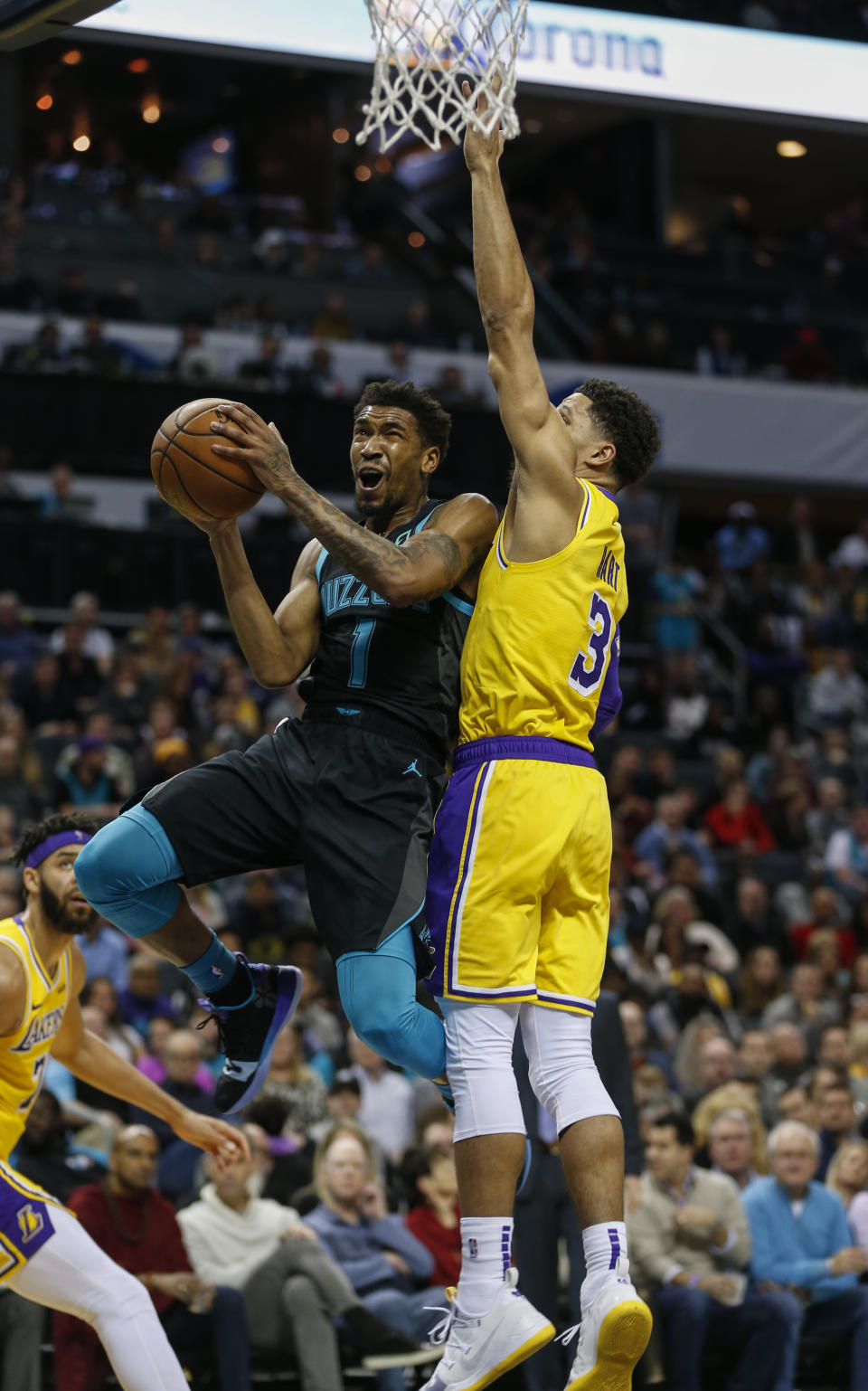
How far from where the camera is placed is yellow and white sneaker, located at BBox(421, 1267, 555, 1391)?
4.55 meters

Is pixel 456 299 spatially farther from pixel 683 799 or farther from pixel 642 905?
pixel 642 905

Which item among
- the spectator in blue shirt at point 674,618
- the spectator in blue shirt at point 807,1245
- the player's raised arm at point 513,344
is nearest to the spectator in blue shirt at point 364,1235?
the spectator in blue shirt at point 807,1245

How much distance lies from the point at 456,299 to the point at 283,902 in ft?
40.7

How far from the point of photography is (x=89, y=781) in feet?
40.8

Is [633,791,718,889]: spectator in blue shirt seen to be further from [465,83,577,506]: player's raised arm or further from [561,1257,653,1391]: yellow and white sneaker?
[561,1257,653,1391]: yellow and white sneaker

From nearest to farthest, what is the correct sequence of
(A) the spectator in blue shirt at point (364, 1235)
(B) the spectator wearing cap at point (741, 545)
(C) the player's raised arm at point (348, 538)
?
(C) the player's raised arm at point (348, 538) → (A) the spectator in blue shirt at point (364, 1235) → (B) the spectator wearing cap at point (741, 545)

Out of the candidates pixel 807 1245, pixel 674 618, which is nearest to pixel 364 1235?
pixel 807 1245

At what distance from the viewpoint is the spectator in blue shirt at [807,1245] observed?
29.4 ft

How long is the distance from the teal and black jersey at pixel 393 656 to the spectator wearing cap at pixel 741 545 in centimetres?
1589

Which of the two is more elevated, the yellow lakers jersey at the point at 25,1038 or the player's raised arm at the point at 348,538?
the player's raised arm at the point at 348,538

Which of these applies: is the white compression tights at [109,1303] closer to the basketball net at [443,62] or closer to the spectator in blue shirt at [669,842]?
the basketball net at [443,62]

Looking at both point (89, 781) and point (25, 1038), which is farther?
point (89, 781)

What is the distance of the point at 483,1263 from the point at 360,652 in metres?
1.69

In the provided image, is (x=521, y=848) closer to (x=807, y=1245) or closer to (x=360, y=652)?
(x=360, y=652)
